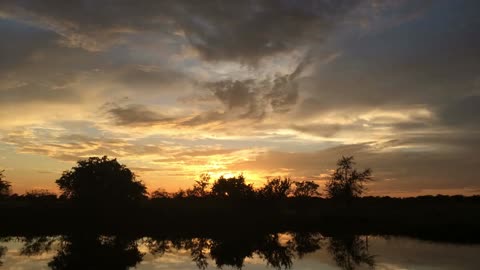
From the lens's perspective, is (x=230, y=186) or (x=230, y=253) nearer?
(x=230, y=253)

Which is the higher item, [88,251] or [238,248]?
[238,248]

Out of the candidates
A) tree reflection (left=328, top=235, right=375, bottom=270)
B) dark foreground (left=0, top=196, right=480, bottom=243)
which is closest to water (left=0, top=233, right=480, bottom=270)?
tree reflection (left=328, top=235, right=375, bottom=270)

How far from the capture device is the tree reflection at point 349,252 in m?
29.5

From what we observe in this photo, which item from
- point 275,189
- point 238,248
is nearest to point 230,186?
point 275,189

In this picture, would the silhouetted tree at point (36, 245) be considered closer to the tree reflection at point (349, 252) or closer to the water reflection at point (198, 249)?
the water reflection at point (198, 249)

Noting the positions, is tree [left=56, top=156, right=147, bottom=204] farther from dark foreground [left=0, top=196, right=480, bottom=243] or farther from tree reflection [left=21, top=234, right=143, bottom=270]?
tree reflection [left=21, top=234, right=143, bottom=270]

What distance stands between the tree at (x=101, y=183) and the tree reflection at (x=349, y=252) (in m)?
36.2

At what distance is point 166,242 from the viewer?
40.6 m

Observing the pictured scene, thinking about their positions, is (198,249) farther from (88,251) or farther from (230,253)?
(88,251)

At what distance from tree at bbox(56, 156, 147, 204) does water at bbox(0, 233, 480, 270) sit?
23.7 metres

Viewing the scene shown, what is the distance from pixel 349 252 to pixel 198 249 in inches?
480

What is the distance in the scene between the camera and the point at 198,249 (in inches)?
1420

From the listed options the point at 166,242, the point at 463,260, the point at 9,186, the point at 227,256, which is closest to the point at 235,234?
the point at 166,242

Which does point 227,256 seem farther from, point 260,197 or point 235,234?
point 260,197
